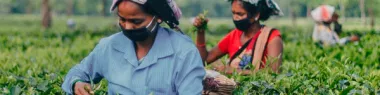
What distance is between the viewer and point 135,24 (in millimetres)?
3273

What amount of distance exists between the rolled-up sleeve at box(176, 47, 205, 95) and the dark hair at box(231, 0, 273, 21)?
1.85 meters

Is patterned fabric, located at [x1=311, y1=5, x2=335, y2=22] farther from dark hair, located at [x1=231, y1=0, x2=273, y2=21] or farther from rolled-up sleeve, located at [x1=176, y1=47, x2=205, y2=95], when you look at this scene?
rolled-up sleeve, located at [x1=176, y1=47, x2=205, y2=95]

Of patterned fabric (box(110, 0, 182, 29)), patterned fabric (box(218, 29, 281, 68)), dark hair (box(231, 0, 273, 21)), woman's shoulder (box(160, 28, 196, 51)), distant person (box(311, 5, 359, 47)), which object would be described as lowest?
distant person (box(311, 5, 359, 47))

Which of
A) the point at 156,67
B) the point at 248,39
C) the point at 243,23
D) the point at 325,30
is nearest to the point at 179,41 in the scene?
the point at 156,67

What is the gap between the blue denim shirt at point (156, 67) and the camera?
3.19 metres

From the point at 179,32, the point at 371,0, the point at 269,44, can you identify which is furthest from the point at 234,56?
the point at 371,0

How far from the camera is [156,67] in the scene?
3244 millimetres

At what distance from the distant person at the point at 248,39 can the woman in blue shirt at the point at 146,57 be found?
133 cm

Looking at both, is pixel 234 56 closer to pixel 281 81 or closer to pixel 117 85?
pixel 281 81

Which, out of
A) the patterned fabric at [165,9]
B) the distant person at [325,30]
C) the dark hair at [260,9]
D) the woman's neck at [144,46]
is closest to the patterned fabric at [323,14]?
the distant person at [325,30]

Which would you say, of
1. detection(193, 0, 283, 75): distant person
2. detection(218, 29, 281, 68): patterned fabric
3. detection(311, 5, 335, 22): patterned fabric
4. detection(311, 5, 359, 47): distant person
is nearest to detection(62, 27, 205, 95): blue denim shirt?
detection(193, 0, 283, 75): distant person

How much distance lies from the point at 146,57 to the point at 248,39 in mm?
1975

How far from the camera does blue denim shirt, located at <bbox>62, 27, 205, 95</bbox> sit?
319 centimetres

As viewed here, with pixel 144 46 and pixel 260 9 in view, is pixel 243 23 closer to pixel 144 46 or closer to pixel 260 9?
pixel 260 9
